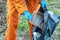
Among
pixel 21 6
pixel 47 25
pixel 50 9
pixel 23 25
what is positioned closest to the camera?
pixel 47 25

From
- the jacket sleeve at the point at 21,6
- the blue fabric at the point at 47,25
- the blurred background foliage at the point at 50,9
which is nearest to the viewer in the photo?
the blue fabric at the point at 47,25

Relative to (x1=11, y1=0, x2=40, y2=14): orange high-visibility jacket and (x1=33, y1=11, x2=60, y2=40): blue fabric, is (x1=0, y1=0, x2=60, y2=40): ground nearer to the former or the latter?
(x1=11, y1=0, x2=40, y2=14): orange high-visibility jacket

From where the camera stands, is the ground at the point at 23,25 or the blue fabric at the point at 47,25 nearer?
the blue fabric at the point at 47,25

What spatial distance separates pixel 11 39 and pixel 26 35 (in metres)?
0.84

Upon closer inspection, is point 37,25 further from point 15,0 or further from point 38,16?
point 15,0

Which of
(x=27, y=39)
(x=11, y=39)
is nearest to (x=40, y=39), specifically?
(x=11, y=39)

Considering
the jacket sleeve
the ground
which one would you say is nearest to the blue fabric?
the jacket sleeve

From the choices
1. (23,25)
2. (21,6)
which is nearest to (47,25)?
(21,6)

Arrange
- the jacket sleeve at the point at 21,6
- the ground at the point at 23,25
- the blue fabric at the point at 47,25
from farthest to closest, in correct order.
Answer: the ground at the point at 23,25 → the jacket sleeve at the point at 21,6 → the blue fabric at the point at 47,25

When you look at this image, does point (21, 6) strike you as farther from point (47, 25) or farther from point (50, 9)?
point (50, 9)

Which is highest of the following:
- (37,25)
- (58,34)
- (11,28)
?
(37,25)

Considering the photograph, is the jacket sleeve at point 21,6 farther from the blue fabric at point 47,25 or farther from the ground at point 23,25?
the ground at point 23,25

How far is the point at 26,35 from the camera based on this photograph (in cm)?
510

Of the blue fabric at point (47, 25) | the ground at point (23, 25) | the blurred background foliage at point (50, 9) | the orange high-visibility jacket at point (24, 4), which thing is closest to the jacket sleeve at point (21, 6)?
the orange high-visibility jacket at point (24, 4)
